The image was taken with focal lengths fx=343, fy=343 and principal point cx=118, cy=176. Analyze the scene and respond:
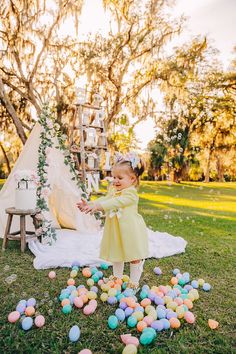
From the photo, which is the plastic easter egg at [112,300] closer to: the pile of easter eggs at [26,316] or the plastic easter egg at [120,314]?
the plastic easter egg at [120,314]

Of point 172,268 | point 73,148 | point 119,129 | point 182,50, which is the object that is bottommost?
point 172,268

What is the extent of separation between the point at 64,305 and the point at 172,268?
1.57m

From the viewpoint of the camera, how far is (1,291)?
10.3 feet

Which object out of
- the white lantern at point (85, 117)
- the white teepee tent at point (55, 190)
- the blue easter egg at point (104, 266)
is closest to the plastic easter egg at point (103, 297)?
the blue easter egg at point (104, 266)

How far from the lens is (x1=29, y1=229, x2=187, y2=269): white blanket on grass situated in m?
3.96

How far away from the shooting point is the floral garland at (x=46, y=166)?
15.5ft

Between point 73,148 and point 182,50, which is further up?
point 182,50

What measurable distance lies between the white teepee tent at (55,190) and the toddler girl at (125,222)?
2.36 meters

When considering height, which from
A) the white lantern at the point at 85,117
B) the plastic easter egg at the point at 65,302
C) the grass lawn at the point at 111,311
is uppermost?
the white lantern at the point at 85,117

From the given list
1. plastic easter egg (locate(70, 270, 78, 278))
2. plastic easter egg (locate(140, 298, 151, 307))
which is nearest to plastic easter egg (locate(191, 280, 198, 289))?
plastic easter egg (locate(140, 298, 151, 307))

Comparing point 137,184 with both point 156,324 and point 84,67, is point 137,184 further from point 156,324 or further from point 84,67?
point 84,67

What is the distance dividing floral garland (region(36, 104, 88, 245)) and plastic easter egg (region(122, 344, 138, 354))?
2733mm

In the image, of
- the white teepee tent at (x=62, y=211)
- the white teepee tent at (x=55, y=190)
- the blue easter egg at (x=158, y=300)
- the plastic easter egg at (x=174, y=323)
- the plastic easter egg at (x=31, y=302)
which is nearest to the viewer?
the plastic easter egg at (x=174, y=323)

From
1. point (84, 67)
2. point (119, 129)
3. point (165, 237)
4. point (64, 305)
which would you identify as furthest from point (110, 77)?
point (64, 305)
